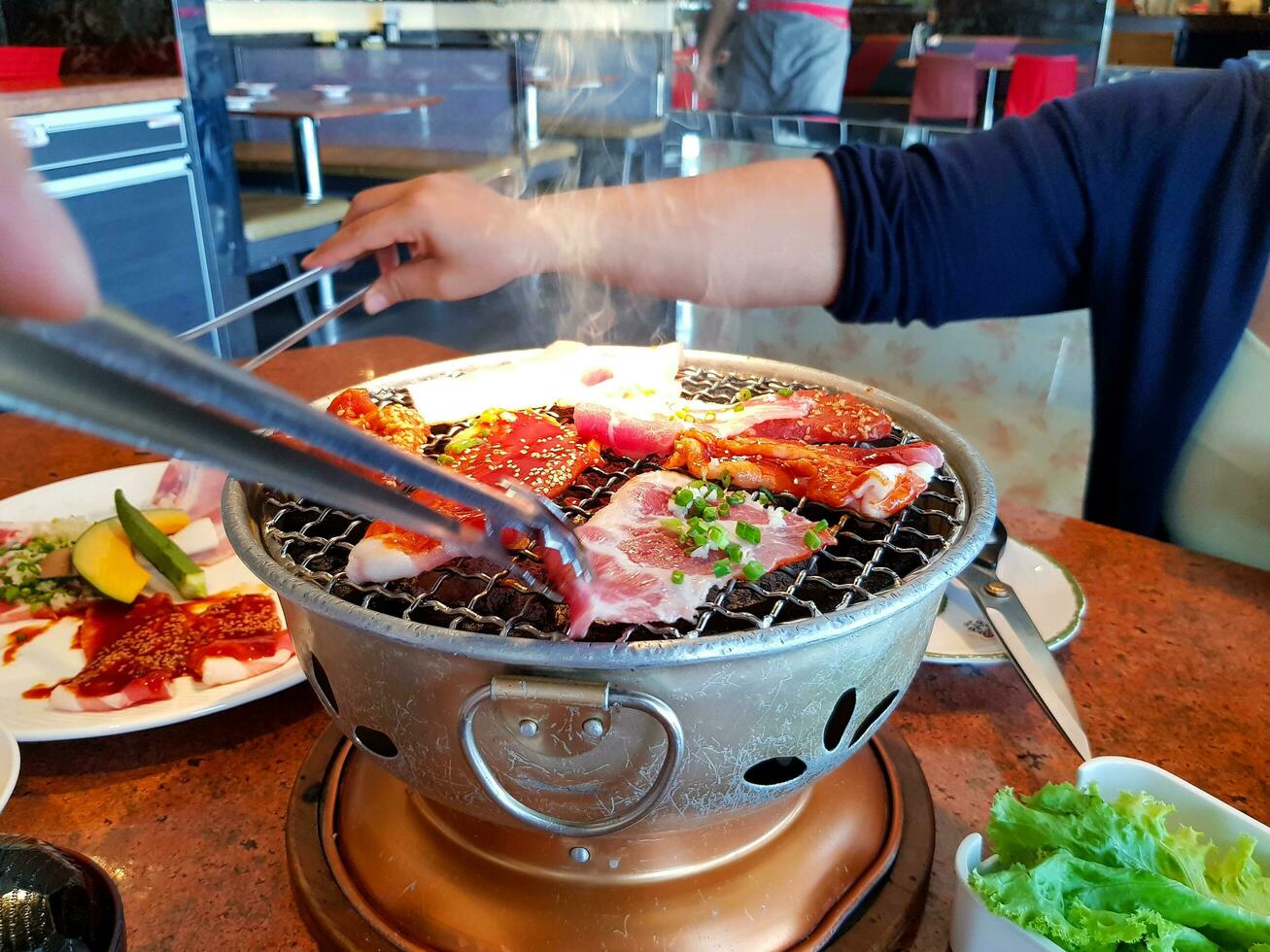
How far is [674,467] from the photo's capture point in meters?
1.40

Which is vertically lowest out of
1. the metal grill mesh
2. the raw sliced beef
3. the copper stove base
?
the copper stove base

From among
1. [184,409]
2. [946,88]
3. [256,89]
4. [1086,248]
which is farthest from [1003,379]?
[256,89]

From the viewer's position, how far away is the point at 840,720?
1067mm

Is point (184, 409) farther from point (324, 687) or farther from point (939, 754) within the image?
point (939, 754)

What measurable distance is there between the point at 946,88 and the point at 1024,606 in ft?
14.5

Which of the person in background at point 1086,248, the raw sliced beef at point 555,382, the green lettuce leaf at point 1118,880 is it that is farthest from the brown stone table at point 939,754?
the raw sliced beef at point 555,382

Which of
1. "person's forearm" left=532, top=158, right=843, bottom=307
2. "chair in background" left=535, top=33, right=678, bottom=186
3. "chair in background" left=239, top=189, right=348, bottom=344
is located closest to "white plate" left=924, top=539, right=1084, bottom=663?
"person's forearm" left=532, top=158, right=843, bottom=307

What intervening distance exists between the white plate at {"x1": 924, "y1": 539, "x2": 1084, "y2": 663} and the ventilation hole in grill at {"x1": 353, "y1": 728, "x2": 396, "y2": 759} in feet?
3.06

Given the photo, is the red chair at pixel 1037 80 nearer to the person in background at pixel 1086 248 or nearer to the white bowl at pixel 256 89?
the person in background at pixel 1086 248

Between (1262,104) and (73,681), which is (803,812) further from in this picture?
(1262,104)

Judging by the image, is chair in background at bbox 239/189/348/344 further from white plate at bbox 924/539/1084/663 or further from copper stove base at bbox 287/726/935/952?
copper stove base at bbox 287/726/935/952

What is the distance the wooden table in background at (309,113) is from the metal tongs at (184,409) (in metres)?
6.24

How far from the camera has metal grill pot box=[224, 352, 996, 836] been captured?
0.88 m

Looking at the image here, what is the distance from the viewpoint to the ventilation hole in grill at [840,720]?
40.8 inches
